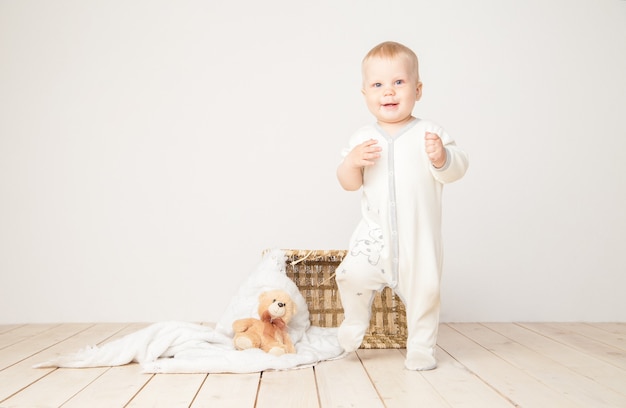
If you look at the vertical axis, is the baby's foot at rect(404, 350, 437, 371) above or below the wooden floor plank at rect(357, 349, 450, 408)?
above

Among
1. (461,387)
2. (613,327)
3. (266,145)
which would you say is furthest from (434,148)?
(613,327)

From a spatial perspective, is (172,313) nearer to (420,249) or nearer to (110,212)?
(110,212)

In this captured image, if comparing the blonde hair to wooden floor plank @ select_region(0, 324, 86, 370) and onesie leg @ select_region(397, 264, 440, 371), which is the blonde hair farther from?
wooden floor plank @ select_region(0, 324, 86, 370)

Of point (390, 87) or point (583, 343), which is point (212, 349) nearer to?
point (390, 87)

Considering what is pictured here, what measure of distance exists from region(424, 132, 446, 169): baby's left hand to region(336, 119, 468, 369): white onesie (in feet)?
0.12

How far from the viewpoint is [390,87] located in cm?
169

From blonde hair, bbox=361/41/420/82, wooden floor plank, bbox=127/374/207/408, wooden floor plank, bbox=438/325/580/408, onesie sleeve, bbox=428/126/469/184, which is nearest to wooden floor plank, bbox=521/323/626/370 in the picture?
wooden floor plank, bbox=438/325/580/408

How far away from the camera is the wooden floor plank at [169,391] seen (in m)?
1.31

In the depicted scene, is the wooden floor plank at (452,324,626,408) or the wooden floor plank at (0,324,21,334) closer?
the wooden floor plank at (452,324,626,408)

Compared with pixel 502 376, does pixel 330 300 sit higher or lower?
higher

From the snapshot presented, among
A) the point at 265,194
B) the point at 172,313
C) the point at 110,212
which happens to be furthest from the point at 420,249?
the point at 110,212

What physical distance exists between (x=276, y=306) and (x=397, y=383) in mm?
479

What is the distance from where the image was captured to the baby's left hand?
1.60 meters

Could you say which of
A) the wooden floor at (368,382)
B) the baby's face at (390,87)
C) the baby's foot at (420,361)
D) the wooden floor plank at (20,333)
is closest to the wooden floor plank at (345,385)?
the wooden floor at (368,382)
